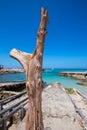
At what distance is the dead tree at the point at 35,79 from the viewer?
12.9 feet

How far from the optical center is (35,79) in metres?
3.92

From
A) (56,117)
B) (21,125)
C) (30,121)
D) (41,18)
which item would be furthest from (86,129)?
(41,18)

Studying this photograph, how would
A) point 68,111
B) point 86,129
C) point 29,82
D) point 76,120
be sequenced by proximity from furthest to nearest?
1. point 68,111
2. point 76,120
3. point 86,129
4. point 29,82

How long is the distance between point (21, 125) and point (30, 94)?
2673mm

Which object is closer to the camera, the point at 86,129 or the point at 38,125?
the point at 38,125

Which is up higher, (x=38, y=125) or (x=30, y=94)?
(x=30, y=94)

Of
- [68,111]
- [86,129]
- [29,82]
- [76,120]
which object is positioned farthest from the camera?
[68,111]

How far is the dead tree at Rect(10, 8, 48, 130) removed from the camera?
3.94 m

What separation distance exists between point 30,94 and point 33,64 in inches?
24.8

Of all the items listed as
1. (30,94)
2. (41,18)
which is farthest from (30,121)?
(41,18)

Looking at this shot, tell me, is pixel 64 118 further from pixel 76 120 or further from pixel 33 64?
pixel 33 64

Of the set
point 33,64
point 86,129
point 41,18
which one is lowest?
point 86,129

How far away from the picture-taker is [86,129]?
5.86 m

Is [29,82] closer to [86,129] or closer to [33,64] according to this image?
[33,64]
